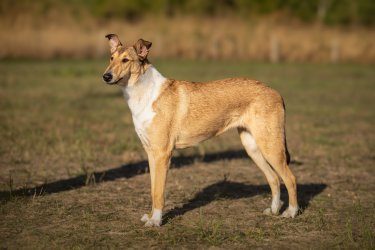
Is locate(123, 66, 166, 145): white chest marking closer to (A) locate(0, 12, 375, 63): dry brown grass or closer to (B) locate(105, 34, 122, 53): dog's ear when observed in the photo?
(B) locate(105, 34, 122, 53): dog's ear

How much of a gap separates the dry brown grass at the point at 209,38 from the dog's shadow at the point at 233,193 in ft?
90.2

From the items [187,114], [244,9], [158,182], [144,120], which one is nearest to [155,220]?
[158,182]

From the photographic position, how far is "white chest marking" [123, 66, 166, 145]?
6988 millimetres

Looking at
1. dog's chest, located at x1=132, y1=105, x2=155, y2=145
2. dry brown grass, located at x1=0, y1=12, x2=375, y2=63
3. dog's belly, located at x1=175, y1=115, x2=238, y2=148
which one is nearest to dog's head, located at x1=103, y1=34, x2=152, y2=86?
dog's chest, located at x1=132, y1=105, x2=155, y2=145

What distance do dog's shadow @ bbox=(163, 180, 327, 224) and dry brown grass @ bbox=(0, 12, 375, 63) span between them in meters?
27.5

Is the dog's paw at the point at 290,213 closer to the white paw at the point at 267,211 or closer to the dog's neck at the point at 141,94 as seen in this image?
the white paw at the point at 267,211

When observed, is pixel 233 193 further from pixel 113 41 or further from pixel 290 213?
pixel 113 41

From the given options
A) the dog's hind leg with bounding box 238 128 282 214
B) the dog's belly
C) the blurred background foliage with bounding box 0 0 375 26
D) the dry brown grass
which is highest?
the dog's belly

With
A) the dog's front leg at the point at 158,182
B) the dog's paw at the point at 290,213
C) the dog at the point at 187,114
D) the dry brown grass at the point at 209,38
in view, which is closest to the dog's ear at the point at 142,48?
the dog at the point at 187,114

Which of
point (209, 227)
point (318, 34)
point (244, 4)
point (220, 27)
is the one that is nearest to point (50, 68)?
point (220, 27)

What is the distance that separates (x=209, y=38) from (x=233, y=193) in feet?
102

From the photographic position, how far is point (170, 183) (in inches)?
356

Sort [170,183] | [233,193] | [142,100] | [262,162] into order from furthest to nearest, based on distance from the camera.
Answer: [170,183] → [233,193] → [262,162] → [142,100]

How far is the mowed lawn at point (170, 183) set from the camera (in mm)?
6484
